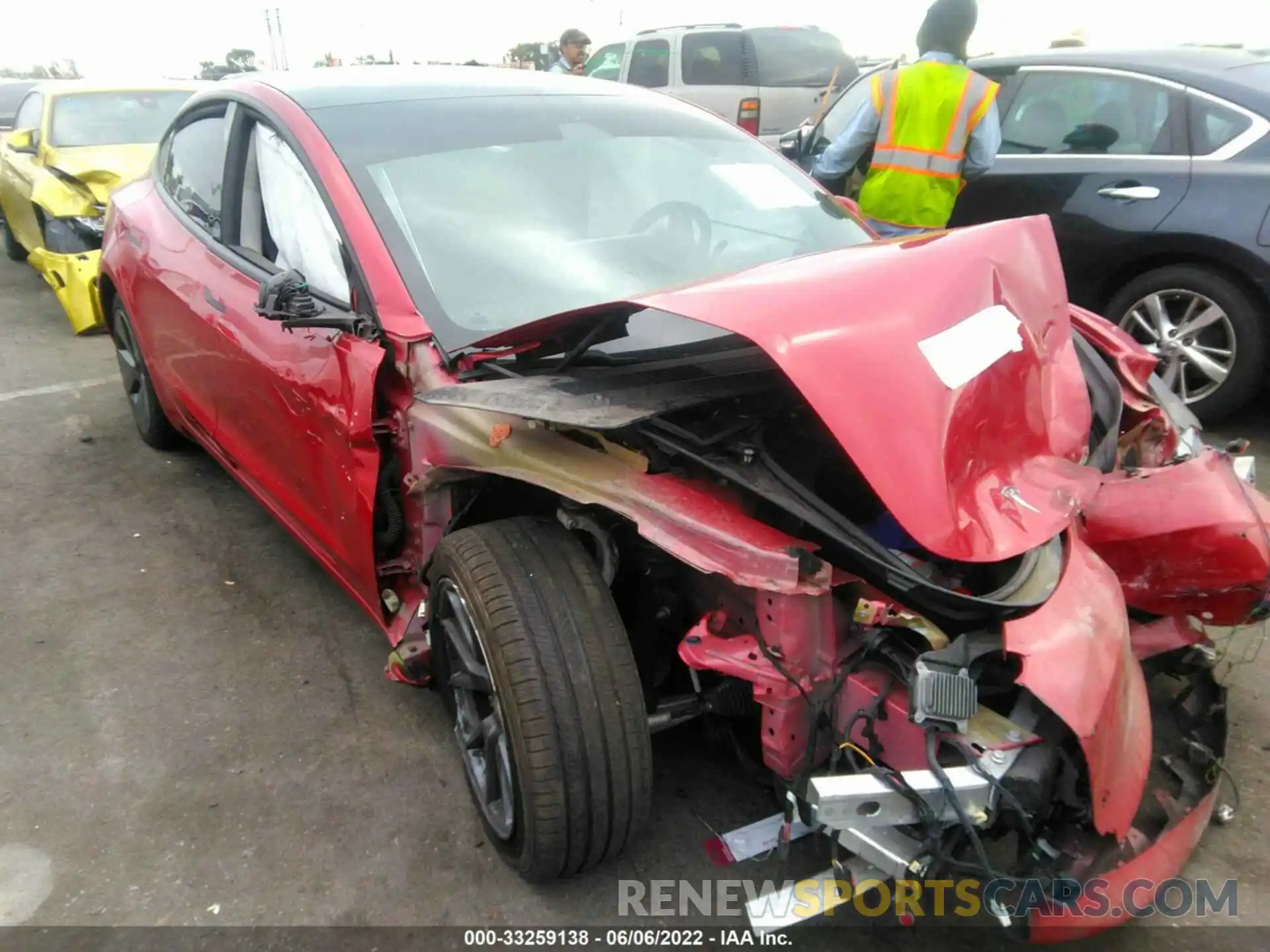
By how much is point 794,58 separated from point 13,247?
817 centimetres

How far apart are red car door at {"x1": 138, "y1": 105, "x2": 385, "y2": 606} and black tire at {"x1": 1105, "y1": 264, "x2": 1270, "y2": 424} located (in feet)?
12.2

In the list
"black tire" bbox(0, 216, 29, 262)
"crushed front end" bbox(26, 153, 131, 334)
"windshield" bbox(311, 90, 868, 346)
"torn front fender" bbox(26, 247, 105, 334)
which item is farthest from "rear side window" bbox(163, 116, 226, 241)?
"black tire" bbox(0, 216, 29, 262)

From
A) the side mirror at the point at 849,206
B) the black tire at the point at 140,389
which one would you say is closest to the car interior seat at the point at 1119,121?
the side mirror at the point at 849,206

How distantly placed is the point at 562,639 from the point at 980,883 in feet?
2.82

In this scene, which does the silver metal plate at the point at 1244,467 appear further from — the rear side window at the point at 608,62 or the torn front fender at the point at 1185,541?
the rear side window at the point at 608,62

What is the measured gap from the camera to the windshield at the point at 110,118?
705cm

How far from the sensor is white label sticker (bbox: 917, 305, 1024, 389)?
1680 mm

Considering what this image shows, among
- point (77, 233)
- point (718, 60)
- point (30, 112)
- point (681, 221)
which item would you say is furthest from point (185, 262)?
point (718, 60)

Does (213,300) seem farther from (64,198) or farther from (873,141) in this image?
(64,198)

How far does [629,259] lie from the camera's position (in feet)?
8.14

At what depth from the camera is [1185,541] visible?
1.99 metres

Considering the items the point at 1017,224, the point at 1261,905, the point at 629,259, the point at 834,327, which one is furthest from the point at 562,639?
the point at 1261,905

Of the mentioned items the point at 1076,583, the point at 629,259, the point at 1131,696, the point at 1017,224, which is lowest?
the point at 1131,696

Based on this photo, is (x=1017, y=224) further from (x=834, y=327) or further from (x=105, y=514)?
(x=105, y=514)
